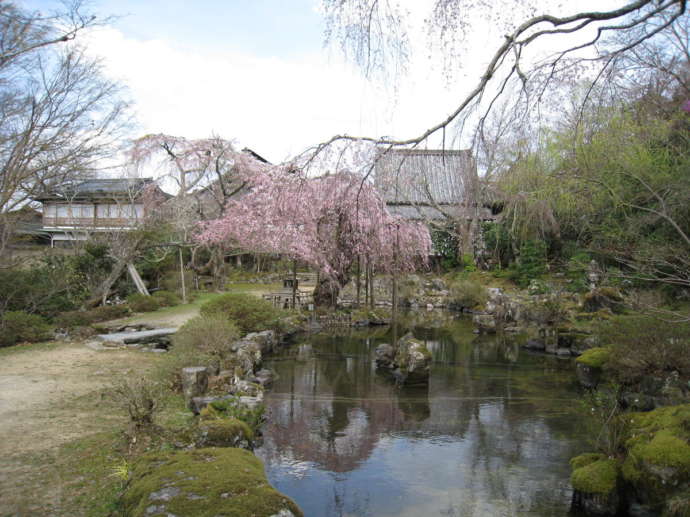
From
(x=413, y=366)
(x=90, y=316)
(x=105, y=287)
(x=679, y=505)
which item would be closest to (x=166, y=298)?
(x=105, y=287)

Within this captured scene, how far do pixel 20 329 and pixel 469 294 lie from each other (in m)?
14.2

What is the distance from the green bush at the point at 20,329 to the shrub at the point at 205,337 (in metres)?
4.20

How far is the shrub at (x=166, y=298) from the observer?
49.7 feet

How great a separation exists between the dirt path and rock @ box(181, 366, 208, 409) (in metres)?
0.90

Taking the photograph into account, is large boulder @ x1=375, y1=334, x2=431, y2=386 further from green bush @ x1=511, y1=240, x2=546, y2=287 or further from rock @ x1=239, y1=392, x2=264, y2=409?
green bush @ x1=511, y1=240, x2=546, y2=287

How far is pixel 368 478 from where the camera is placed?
524 centimetres

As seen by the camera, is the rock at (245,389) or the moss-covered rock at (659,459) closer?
the moss-covered rock at (659,459)

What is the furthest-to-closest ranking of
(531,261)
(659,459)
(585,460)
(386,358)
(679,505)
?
(531,261), (386,358), (585,460), (659,459), (679,505)

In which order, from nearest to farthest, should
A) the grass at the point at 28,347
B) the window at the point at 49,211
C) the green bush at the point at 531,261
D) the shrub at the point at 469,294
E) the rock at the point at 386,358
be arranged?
the grass at the point at 28,347 → the rock at the point at 386,358 → the shrub at the point at 469,294 → the green bush at the point at 531,261 → the window at the point at 49,211

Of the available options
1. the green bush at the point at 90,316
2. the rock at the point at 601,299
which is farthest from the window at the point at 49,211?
the rock at the point at 601,299

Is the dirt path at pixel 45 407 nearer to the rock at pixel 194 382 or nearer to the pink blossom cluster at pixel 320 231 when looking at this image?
the rock at pixel 194 382

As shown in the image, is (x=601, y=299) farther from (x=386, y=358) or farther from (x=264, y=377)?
(x=264, y=377)

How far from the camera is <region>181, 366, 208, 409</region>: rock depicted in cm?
656

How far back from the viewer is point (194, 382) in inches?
261
